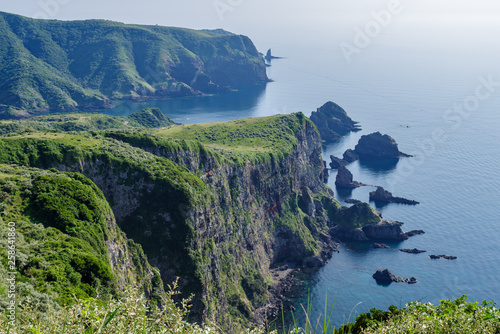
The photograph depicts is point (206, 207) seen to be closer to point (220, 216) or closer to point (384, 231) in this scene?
point (220, 216)

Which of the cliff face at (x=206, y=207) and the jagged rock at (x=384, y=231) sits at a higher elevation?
the cliff face at (x=206, y=207)

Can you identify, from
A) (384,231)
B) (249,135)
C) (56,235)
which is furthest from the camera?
(249,135)

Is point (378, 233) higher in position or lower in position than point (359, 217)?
lower

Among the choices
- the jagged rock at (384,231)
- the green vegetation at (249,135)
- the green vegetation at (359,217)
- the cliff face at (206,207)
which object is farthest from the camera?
the green vegetation at (359,217)

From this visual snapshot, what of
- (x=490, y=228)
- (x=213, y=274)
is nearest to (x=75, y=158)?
(x=213, y=274)

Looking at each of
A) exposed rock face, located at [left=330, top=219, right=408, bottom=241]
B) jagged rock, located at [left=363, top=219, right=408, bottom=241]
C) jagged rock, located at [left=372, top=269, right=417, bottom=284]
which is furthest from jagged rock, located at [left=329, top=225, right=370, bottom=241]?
jagged rock, located at [left=372, top=269, right=417, bottom=284]

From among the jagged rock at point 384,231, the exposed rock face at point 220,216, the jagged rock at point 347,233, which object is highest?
the exposed rock face at point 220,216

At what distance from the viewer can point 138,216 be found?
9038 cm

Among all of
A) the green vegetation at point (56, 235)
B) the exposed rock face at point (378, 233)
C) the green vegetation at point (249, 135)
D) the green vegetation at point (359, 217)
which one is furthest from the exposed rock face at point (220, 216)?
the green vegetation at point (56, 235)

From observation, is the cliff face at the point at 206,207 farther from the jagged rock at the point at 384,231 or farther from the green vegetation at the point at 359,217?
the jagged rock at the point at 384,231

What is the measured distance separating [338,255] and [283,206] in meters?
26.8

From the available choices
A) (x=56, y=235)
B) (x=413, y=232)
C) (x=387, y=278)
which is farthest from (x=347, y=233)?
(x=56, y=235)

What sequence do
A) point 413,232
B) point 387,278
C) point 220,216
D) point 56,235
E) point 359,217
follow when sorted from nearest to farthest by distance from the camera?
point 56,235, point 220,216, point 387,278, point 413,232, point 359,217

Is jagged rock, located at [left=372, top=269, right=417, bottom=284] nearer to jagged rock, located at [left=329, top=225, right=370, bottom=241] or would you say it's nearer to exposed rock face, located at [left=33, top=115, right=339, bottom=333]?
exposed rock face, located at [left=33, top=115, right=339, bottom=333]
